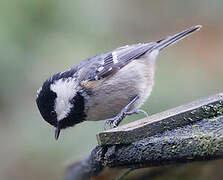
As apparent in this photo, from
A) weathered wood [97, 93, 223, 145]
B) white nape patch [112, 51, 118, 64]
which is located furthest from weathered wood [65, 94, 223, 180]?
white nape patch [112, 51, 118, 64]

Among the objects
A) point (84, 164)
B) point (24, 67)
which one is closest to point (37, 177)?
point (24, 67)

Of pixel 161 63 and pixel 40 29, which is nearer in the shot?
pixel 40 29

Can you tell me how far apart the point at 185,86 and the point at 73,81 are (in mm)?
1669

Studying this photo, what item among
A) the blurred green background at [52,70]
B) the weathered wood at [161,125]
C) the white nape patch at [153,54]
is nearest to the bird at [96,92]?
the white nape patch at [153,54]

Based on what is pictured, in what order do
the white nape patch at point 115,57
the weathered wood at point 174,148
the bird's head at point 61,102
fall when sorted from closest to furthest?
the weathered wood at point 174,148
the bird's head at point 61,102
the white nape patch at point 115,57

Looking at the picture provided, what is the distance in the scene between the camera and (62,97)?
10.5 feet

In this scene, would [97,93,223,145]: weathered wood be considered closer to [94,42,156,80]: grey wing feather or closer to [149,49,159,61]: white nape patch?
[94,42,156,80]: grey wing feather

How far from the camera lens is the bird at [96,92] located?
125 inches

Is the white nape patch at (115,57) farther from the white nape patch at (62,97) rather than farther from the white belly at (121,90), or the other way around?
the white nape patch at (62,97)

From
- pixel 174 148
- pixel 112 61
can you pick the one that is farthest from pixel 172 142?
pixel 112 61

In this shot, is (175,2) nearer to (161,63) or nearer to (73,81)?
(161,63)

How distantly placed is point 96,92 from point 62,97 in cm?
25

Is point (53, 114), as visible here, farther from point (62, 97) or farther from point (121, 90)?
point (121, 90)

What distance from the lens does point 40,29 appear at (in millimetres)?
4652
